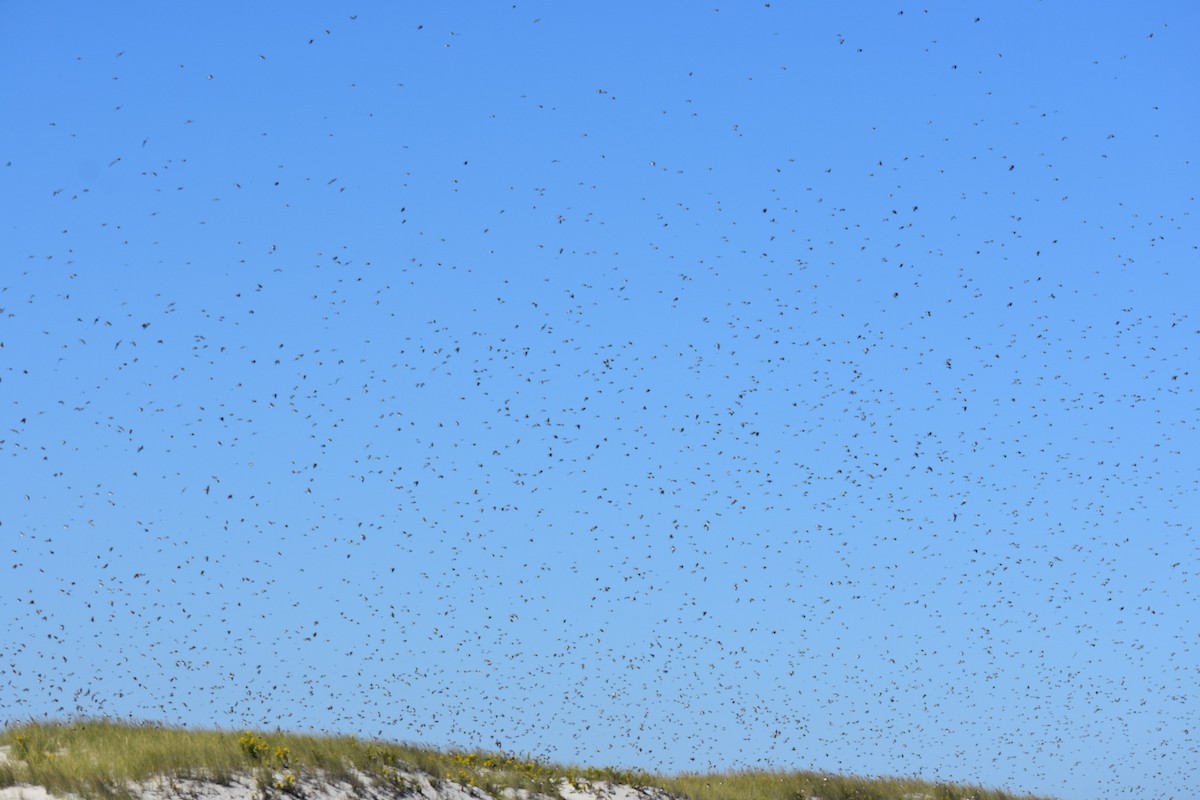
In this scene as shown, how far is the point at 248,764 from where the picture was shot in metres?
21.5

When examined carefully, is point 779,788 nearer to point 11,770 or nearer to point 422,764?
point 422,764

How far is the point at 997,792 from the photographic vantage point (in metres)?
31.7

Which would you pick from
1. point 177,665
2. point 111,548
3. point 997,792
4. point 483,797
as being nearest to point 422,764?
point 483,797

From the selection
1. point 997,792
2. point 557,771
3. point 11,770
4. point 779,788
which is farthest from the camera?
point 997,792

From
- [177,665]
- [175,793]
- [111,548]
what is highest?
[111,548]

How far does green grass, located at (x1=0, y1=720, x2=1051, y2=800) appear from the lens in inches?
788

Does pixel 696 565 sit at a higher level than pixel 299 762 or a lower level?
higher

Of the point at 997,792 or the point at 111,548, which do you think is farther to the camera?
the point at 997,792

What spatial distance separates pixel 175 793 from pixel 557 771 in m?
8.56

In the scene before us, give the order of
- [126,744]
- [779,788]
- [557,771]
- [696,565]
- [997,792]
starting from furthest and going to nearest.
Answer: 1. [997,792]
2. [779,788]
3. [557,771]
4. [696,565]
5. [126,744]

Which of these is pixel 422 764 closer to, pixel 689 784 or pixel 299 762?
pixel 299 762

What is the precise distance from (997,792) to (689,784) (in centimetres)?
845

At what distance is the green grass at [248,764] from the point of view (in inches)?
788

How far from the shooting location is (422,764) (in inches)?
953
